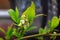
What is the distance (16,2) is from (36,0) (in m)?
0.06

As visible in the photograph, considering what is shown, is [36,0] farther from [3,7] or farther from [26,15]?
[3,7]

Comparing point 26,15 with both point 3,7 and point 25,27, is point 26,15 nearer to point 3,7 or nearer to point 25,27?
point 25,27

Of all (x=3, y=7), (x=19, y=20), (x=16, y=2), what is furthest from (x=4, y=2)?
(x=19, y=20)

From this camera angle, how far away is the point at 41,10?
0.48 metres

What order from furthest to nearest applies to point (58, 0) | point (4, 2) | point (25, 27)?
point (4, 2) < point (58, 0) < point (25, 27)

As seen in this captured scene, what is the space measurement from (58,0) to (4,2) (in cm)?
42

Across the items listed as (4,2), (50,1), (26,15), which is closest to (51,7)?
(50,1)

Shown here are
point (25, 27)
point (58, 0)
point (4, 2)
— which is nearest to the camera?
point (25, 27)

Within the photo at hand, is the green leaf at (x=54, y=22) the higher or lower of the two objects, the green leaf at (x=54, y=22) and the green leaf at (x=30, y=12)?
the lower

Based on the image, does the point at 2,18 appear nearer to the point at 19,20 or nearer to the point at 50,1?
the point at 50,1

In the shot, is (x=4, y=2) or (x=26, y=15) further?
(x=4, y=2)

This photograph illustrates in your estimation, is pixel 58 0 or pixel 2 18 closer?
pixel 58 0

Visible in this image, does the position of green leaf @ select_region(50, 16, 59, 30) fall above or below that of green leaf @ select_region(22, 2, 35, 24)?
below

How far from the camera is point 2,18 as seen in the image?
2.65 feet
